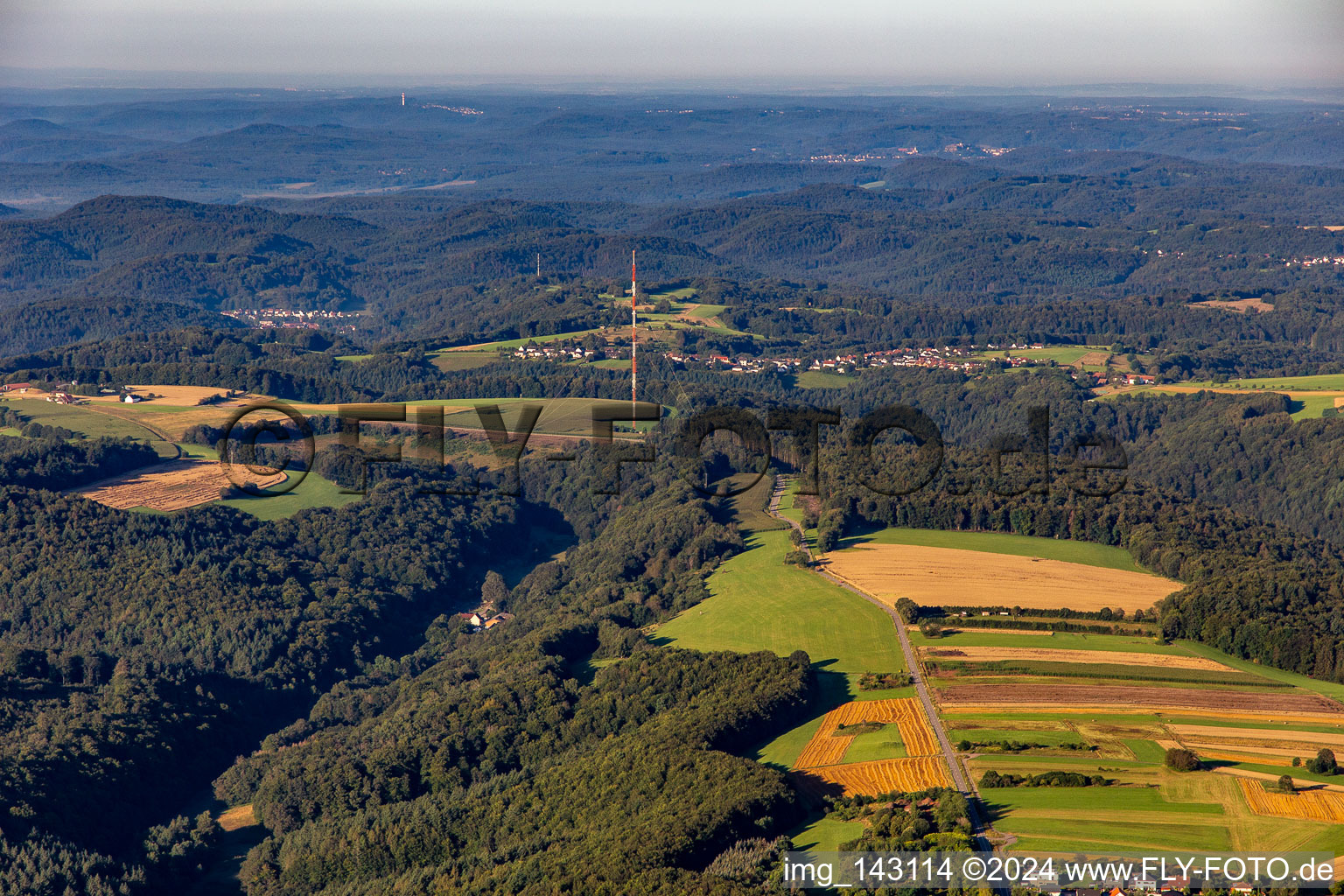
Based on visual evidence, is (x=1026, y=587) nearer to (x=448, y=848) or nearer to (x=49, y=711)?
(x=448, y=848)

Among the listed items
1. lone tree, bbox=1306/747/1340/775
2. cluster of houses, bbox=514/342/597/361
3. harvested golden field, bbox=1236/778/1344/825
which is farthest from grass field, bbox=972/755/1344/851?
cluster of houses, bbox=514/342/597/361

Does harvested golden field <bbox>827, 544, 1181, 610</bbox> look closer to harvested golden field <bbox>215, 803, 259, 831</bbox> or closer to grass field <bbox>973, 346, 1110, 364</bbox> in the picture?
harvested golden field <bbox>215, 803, 259, 831</bbox>

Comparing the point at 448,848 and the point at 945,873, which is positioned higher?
the point at 945,873

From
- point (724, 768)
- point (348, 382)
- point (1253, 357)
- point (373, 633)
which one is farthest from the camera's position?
point (1253, 357)

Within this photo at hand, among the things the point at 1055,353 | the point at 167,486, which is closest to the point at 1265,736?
the point at 167,486

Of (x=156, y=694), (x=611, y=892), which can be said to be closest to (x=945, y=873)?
(x=611, y=892)

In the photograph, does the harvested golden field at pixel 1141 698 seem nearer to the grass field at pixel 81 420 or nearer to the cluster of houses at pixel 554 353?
the grass field at pixel 81 420

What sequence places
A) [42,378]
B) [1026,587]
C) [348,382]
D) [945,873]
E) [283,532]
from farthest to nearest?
[348,382] → [42,378] → [283,532] → [1026,587] → [945,873]
